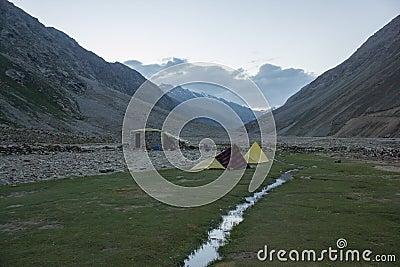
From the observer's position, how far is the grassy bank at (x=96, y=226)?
521 inches

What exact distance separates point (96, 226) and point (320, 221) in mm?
10412

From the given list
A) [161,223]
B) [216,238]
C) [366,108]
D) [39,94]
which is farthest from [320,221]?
[366,108]

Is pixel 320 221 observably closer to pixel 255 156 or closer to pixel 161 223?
pixel 161 223

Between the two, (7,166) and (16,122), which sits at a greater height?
(16,122)

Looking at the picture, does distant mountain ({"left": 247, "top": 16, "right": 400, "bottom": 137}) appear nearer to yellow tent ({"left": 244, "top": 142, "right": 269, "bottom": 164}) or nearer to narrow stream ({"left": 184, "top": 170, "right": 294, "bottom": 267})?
yellow tent ({"left": 244, "top": 142, "right": 269, "bottom": 164})

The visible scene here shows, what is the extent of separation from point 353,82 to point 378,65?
45.6 ft

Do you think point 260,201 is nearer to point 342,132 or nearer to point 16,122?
point 16,122

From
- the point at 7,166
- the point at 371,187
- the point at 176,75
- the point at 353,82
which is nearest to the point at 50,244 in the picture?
the point at 176,75

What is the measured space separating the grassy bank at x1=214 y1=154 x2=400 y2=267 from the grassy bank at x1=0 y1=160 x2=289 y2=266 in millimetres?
2079

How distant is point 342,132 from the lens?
462 ft

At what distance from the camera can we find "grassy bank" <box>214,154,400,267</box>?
46.9 feet

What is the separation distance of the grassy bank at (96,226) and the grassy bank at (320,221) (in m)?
2.08

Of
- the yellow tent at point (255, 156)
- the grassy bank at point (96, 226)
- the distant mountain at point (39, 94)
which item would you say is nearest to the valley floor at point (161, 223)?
the grassy bank at point (96, 226)

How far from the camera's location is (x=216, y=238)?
53.8ft
